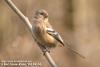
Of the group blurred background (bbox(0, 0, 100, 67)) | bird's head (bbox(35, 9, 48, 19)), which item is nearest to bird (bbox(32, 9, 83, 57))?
bird's head (bbox(35, 9, 48, 19))

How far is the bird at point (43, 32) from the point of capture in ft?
11.7

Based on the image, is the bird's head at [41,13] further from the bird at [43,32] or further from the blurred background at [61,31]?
the blurred background at [61,31]

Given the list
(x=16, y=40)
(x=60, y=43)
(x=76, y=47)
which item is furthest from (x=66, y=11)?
(x=60, y=43)

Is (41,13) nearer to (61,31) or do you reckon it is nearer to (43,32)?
(43,32)

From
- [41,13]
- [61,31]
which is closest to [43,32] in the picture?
[41,13]

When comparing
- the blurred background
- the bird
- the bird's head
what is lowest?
the bird

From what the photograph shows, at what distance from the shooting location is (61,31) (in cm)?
600

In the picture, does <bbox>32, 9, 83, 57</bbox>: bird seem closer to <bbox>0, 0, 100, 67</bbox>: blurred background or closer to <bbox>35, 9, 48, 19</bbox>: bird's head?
<bbox>35, 9, 48, 19</bbox>: bird's head

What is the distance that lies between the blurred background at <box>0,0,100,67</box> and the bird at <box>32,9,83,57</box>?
58.6 inches

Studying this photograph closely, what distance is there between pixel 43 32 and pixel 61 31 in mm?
2413

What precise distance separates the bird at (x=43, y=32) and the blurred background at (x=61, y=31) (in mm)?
1488

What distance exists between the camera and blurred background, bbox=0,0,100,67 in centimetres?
544

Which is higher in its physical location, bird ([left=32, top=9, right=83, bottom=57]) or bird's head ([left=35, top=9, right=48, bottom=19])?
bird's head ([left=35, top=9, right=48, bottom=19])

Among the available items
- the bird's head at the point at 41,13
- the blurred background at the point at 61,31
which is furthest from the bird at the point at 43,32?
the blurred background at the point at 61,31
